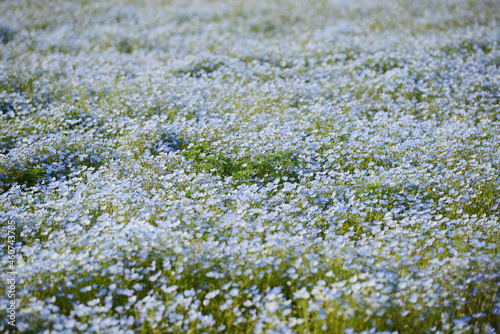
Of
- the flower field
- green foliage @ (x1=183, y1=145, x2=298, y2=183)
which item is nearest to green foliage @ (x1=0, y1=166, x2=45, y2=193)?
the flower field

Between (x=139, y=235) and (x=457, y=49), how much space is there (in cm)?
934

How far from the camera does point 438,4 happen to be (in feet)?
55.2

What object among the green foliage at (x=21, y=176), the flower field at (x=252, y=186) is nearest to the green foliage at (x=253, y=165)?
the flower field at (x=252, y=186)

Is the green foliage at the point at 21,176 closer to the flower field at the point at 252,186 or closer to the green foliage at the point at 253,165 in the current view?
the flower field at the point at 252,186

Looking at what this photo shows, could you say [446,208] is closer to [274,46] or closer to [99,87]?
[99,87]

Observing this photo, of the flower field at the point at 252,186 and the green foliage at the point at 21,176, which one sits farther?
the green foliage at the point at 21,176

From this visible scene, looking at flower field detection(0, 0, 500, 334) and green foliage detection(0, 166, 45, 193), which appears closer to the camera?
flower field detection(0, 0, 500, 334)

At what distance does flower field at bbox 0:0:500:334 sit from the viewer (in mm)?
3883

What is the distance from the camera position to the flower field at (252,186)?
3.88m

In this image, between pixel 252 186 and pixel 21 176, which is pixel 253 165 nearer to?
pixel 252 186

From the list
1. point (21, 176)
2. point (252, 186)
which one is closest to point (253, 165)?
point (252, 186)

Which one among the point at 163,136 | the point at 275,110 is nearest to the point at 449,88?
the point at 275,110

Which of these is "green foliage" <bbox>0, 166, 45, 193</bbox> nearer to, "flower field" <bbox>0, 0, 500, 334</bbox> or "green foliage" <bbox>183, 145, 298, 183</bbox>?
"flower field" <bbox>0, 0, 500, 334</bbox>

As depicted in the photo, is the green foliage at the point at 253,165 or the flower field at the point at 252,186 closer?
the flower field at the point at 252,186
